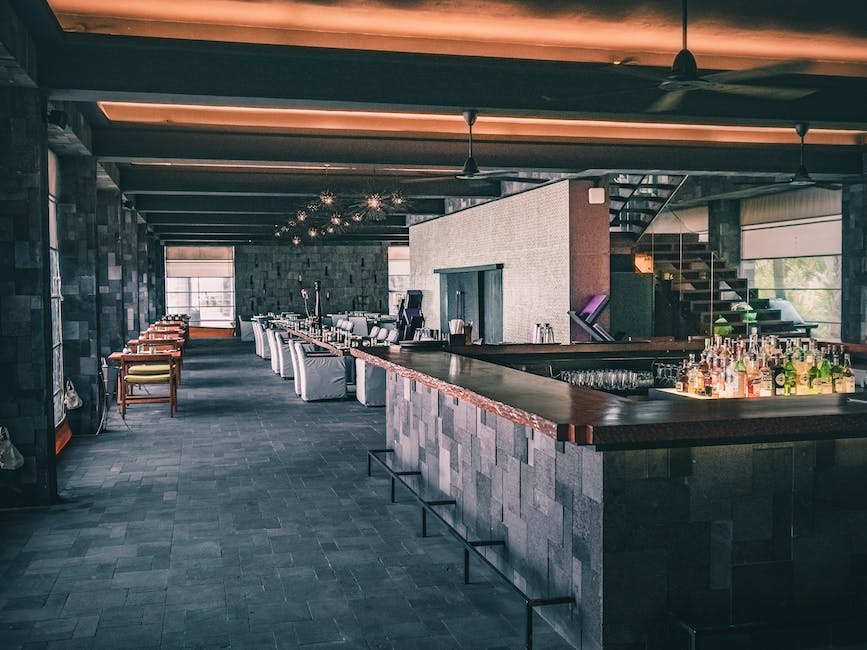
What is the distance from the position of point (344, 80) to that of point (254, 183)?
21.1 feet

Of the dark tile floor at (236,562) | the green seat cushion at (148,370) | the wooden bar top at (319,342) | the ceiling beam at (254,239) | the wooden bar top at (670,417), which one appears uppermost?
the ceiling beam at (254,239)

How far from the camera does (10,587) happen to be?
423cm

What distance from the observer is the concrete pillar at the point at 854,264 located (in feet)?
36.2

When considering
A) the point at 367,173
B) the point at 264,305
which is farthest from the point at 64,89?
the point at 264,305

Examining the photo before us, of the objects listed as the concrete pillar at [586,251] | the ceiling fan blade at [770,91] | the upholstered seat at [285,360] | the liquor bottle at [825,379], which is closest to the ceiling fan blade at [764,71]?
the ceiling fan blade at [770,91]

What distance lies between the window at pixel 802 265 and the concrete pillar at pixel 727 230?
17cm

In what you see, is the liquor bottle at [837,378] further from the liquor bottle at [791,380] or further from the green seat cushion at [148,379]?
the green seat cushion at [148,379]

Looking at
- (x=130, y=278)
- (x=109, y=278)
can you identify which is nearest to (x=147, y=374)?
(x=109, y=278)

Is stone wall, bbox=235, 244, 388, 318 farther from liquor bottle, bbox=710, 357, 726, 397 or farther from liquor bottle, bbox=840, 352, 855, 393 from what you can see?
liquor bottle, bbox=840, 352, 855, 393

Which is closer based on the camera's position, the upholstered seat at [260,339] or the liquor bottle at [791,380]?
the liquor bottle at [791,380]

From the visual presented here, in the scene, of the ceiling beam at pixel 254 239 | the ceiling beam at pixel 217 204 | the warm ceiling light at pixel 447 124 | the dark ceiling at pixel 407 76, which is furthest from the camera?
the ceiling beam at pixel 254 239

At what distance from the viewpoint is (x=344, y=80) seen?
6367 millimetres

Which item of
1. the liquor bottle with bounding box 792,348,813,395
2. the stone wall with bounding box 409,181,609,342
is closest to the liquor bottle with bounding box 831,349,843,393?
the liquor bottle with bounding box 792,348,813,395

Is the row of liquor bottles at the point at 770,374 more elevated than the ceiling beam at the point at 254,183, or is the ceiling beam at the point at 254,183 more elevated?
the ceiling beam at the point at 254,183
